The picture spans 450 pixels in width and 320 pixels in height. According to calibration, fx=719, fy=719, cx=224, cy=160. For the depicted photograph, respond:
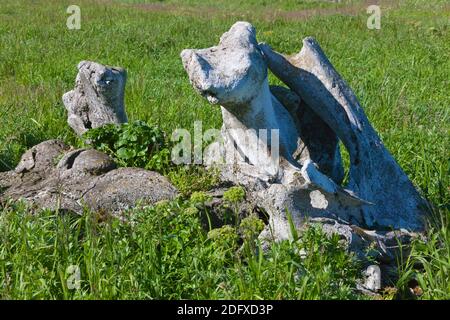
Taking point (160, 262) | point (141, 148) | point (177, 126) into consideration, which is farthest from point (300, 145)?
point (177, 126)

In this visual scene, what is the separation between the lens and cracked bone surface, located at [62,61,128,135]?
19.8ft

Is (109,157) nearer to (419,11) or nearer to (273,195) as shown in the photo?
(273,195)

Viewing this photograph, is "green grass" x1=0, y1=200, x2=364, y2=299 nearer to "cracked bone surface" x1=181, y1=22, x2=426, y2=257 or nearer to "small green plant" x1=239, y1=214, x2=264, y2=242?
"small green plant" x1=239, y1=214, x2=264, y2=242

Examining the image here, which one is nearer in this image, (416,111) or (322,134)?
(322,134)

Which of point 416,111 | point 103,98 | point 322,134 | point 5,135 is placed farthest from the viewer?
point 416,111

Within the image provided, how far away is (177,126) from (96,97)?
1.46 meters

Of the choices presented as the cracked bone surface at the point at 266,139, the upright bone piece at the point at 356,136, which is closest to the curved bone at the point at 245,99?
the cracked bone surface at the point at 266,139

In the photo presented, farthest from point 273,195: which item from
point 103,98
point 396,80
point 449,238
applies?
point 396,80

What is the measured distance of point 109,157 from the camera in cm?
566

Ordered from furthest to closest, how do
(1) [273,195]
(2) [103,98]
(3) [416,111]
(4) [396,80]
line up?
(4) [396,80]
(3) [416,111]
(2) [103,98]
(1) [273,195]

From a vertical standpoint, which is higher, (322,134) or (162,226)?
(322,134)


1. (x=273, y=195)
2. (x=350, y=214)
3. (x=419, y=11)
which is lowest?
(x=419, y=11)

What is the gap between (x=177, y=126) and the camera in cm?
756
